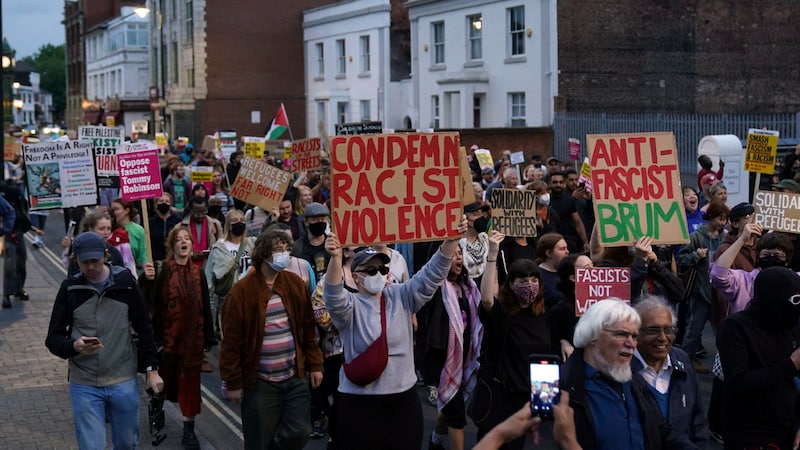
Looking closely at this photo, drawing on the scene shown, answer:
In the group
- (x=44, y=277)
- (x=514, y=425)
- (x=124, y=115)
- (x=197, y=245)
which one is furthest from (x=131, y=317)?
(x=124, y=115)

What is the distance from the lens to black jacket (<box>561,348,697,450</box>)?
4.81 m

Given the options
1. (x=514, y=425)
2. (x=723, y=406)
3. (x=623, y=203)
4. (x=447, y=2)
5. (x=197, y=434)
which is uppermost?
(x=447, y=2)

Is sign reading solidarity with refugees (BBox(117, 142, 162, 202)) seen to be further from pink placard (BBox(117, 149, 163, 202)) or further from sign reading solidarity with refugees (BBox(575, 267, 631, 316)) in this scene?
sign reading solidarity with refugees (BBox(575, 267, 631, 316))

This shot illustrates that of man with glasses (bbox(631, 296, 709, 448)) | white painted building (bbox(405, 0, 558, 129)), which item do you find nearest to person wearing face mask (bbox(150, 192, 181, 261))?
man with glasses (bbox(631, 296, 709, 448))

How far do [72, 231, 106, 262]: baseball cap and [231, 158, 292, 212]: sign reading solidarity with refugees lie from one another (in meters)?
7.34

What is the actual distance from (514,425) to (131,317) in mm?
4420

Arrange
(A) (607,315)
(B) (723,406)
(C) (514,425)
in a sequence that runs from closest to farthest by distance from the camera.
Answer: (C) (514,425) < (A) (607,315) < (B) (723,406)

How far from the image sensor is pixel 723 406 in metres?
6.19

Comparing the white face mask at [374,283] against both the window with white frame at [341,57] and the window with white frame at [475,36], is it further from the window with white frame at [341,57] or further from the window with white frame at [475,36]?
the window with white frame at [341,57]

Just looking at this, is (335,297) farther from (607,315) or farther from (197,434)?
(197,434)

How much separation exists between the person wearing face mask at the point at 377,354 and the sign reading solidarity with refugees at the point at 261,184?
792cm

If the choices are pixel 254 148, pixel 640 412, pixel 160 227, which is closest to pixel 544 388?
pixel 640 412

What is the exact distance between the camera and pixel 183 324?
951 cm

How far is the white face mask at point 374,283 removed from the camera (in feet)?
22.6
